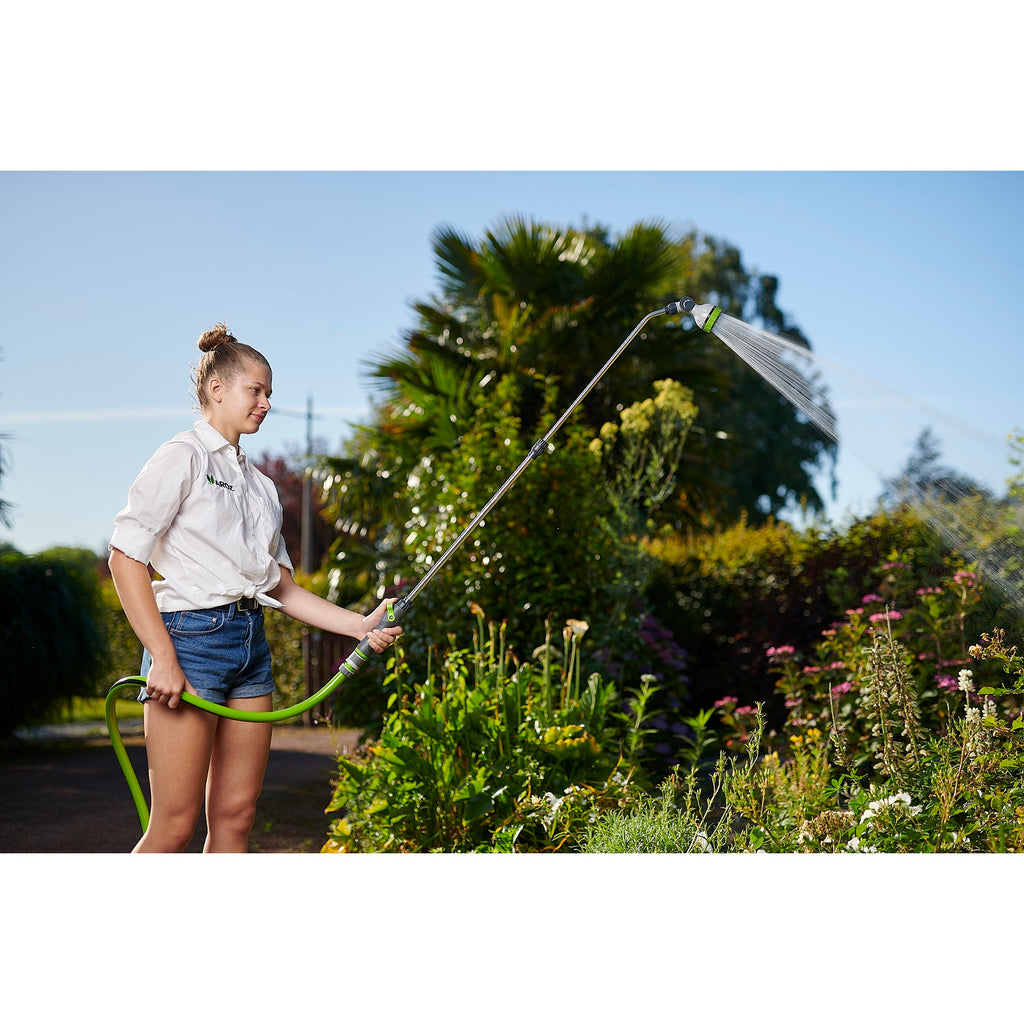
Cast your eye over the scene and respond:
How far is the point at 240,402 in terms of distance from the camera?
1.97 m

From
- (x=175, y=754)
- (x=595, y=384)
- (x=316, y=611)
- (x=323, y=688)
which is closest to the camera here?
(x=175, y=754)

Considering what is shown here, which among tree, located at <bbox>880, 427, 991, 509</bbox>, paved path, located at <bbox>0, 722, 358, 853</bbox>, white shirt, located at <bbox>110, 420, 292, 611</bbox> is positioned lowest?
paved path, located at <bbox>0, 722, 358, 853</bbox>

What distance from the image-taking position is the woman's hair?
196cm

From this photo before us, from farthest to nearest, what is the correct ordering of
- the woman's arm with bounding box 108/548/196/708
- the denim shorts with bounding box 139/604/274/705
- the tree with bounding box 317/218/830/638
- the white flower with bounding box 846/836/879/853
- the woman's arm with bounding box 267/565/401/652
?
the tree with bounding box 317/218/830/638 < the white flower with bounding box 846/836/879/853 < the woman's arm with bounding box 267/565/401/652 < the denim shorts with bounding box 139/604/274/705 < the woman's arm with bounding box 108/548/196/708

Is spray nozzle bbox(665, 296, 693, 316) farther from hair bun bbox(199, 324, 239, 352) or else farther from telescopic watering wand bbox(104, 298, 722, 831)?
hair bun bbox(199, 324, 239, 352)

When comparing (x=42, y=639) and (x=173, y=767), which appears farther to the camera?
(x=42, y=639)

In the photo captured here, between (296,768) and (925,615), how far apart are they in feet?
14.3

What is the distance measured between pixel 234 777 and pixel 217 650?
0.32 metres

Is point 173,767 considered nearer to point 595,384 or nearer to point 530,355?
point 595,384

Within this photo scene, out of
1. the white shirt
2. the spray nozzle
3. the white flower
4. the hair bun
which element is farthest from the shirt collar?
the white flower

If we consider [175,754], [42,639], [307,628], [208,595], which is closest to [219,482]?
[208,595]

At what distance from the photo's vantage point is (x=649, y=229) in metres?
6.96

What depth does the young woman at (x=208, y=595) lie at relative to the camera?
1.79 metres
